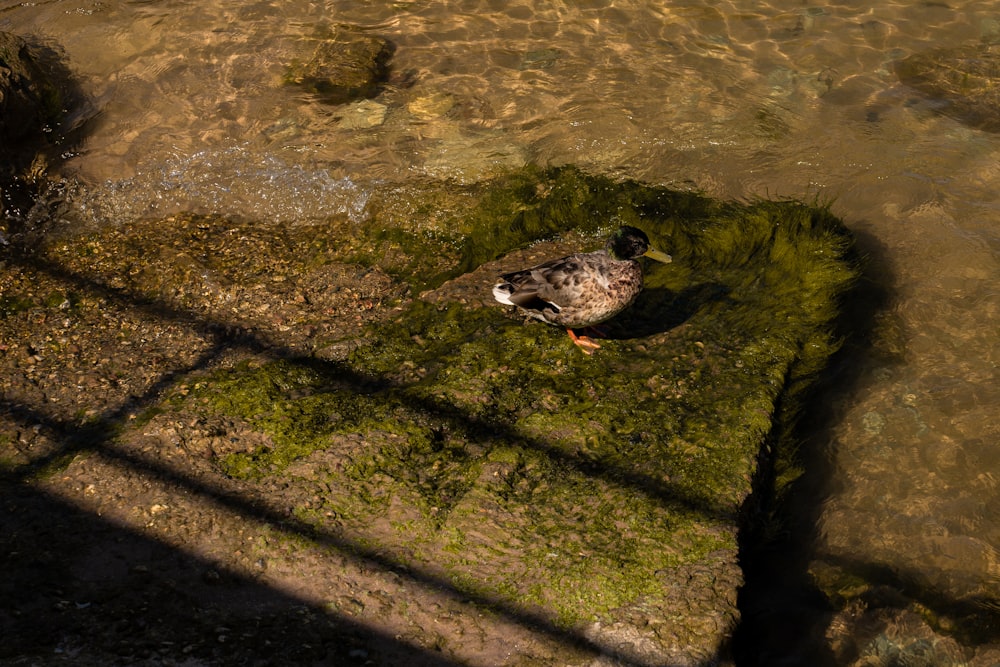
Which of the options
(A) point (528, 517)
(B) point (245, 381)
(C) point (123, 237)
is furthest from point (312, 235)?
(A) point (528, 517)

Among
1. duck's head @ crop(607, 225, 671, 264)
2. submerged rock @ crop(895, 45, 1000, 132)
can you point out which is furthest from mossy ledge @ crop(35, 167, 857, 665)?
submerged rock @ crop(895, 45, 1000, 132)

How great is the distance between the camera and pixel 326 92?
8.16m

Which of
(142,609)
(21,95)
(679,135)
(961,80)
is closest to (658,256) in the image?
(679,135)

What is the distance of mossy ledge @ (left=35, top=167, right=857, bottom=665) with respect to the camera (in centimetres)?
371

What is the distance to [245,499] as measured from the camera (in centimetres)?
395

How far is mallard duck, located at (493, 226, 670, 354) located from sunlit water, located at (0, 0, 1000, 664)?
1672 millimetres

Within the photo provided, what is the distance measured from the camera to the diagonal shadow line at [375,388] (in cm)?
402

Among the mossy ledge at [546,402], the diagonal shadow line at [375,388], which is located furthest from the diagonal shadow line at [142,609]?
the diagonal shadow line at [375,388]

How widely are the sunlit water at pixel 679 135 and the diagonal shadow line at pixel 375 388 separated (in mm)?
980

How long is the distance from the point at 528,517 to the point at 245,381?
190 cm

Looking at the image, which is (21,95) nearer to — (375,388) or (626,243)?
(375,388)

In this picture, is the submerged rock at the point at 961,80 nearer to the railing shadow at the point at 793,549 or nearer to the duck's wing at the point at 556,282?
the railing shadow at the point at 793,549

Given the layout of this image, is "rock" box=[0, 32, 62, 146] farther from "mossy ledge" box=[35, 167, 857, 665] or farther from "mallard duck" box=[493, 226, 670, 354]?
"mallard duck" box=[493, 226, 670, 354]

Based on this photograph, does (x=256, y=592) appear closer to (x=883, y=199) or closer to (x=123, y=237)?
(x=123, y=237)
